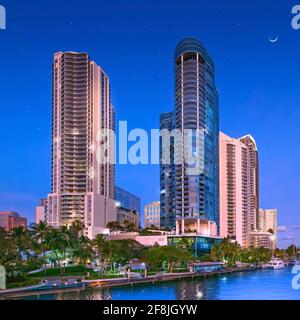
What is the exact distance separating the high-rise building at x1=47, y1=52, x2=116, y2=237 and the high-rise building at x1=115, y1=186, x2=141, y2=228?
9.10 meters

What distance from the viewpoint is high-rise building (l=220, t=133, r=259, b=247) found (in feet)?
185

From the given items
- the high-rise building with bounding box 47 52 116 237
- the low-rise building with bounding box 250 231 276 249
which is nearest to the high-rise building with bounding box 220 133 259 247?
the low-rise building with bounding box 250 231 276 249

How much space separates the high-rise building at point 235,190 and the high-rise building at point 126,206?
33.7ft

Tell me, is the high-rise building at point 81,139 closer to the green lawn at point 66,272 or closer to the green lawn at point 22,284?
the green lawn at point 66,272

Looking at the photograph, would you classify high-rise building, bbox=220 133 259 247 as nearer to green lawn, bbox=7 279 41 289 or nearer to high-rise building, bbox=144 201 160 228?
high-rise building, bbox=144 201 160 228

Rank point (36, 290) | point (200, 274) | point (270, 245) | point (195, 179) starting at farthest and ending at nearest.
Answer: point (270, 245), point (195, 179), point (200, 274), point (36, 290)

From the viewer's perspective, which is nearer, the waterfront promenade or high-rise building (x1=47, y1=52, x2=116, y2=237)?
the waterfront promenade

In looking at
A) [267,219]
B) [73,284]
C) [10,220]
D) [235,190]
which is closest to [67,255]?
[73,284]

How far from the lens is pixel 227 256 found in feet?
132

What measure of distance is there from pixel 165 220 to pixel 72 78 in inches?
762

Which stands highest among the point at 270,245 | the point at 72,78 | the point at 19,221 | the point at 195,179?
the point at 72,78

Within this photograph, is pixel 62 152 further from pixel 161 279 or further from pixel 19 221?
pixel 161 279

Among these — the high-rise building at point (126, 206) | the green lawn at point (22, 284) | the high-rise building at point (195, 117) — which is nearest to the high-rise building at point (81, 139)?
the high-rise building at point (195, 117)
